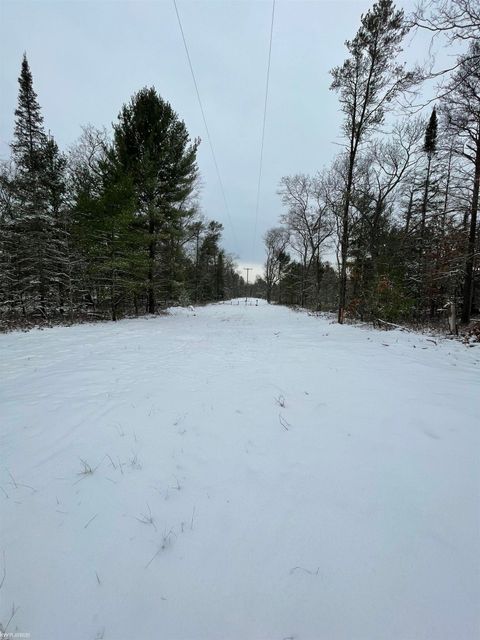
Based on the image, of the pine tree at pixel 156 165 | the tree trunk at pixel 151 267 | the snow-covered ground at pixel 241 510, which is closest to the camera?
the snow-covered ground at pixel 241 510

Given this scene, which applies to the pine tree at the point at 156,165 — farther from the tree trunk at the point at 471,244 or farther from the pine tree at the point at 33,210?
the tree trunk at the point at 471,244

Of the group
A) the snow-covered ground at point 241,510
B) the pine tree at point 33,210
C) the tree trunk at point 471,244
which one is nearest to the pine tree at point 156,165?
the pine tree at point 33,210

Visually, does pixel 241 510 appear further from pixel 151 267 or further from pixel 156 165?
pixel 156 165

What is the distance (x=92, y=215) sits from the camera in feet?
34.3

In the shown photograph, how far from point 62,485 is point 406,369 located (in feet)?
17.7

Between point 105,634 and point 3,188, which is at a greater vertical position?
point 3,188

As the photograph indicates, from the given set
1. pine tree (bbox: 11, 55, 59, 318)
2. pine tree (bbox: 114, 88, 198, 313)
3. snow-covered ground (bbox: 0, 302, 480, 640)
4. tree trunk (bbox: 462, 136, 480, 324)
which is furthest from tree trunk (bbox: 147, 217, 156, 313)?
tree trunk (bbox: 462, 136, 480, 324)

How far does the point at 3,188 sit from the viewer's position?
1228cm

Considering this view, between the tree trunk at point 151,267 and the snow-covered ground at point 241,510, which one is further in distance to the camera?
the tree trunk at point 151,267

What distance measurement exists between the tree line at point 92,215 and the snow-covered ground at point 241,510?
8.44m

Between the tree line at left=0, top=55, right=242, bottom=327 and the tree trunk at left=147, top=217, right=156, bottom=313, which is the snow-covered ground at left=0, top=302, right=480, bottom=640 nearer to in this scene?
the tree line at left=0, top=55, right=242, bottom=327

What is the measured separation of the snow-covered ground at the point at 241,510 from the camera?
1287 mm

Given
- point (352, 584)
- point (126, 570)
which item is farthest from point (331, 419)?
point (126, 570)

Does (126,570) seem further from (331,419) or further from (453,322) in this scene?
(453,322)
